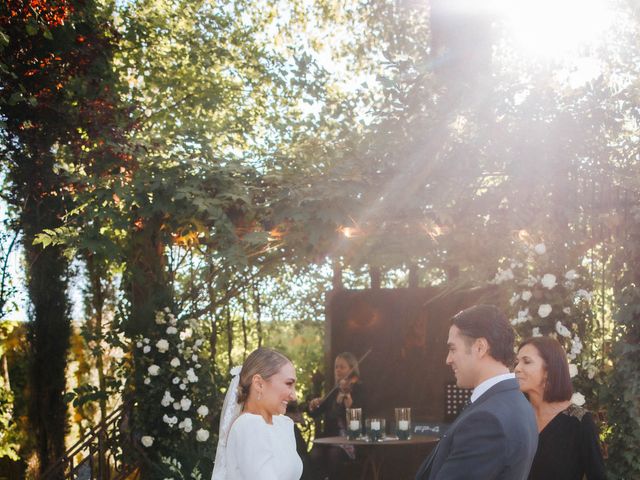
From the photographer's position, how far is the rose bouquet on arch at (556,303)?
6.28m

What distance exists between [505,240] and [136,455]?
150 inches

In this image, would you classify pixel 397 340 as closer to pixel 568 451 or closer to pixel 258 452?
pixel 568 451

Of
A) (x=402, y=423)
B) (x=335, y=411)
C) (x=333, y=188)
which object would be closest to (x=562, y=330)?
(x=402, y=423)

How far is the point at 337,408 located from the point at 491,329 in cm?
643

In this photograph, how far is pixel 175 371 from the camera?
7633 millimetres

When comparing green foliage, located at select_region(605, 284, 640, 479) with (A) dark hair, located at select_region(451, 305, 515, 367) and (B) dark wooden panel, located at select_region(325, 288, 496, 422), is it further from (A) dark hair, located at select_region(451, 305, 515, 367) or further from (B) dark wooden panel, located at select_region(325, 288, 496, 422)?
(B) dark wooden panel, located at select_region(325, 288, 496, 422)

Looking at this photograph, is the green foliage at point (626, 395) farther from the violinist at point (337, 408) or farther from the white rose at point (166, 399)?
the white rose at point (166, 399)

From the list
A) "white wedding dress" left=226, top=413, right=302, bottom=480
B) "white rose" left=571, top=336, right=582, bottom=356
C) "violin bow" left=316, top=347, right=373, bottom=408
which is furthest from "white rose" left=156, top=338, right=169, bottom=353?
"white wedding dress" left=226, top=413, right=302, bottom=480

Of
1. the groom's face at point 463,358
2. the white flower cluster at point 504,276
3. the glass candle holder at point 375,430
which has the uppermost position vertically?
the white flower cluster at point 504,276

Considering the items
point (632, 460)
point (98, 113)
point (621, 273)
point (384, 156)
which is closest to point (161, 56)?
point (98, 113)

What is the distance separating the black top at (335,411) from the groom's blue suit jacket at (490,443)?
628 centimetres

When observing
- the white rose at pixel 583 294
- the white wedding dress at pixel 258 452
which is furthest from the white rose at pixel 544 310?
the white wedding dress at pixel 258 452

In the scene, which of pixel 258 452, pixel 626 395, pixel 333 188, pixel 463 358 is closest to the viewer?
pixel 463 358

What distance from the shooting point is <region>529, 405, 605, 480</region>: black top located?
419cm
